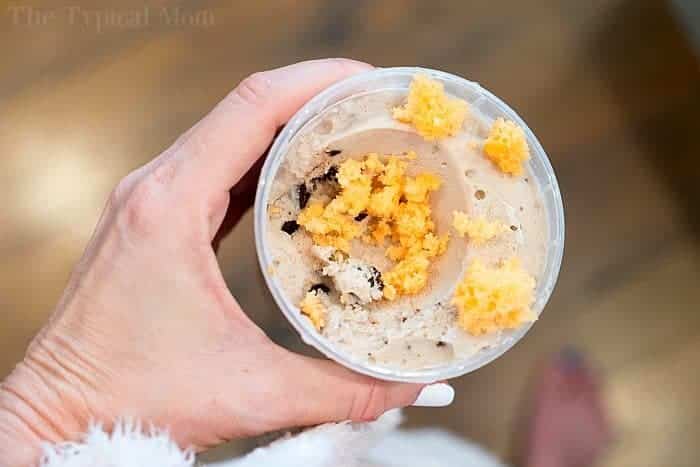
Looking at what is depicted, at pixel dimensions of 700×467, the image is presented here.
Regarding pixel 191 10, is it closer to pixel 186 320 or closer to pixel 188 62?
pixel 188 62

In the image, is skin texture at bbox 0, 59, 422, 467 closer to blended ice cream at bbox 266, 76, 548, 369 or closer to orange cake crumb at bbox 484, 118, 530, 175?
blended ice cream at bbox 266, 76, 548, 369

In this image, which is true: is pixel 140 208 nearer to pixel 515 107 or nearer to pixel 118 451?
pixel 118 451

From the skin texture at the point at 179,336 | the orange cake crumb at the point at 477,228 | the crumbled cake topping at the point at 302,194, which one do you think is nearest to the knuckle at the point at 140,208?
the skin texture at the point at 179,336

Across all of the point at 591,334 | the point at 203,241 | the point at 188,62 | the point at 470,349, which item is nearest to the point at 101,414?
the point at 203,241

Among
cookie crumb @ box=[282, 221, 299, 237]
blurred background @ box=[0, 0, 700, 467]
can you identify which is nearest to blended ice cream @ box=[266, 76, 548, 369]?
cookie crumb @ box=[282, 221, 299, 237]

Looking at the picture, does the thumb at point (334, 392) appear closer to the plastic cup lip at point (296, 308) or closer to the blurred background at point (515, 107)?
the plastic cup lip at point (296, 308)

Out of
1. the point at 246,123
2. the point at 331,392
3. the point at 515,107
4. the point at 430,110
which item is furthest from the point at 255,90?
the point at 515,107
